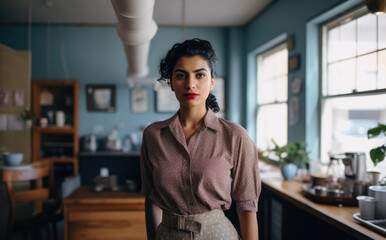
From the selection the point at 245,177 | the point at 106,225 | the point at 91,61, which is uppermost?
the point at 91,61

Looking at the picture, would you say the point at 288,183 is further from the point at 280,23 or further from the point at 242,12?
the point at 242,12

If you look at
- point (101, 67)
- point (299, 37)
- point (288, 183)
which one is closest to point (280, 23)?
point (299, 37)

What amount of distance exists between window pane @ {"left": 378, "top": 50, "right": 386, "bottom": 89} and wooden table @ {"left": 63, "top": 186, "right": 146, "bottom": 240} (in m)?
2.08

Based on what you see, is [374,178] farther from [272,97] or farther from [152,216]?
[272,97]

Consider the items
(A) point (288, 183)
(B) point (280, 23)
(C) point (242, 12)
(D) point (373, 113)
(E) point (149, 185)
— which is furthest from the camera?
(C) point (242, 12)

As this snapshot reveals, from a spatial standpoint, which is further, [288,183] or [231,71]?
[231,71]

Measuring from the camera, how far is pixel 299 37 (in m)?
3.54

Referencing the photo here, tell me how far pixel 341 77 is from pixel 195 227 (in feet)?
7.93

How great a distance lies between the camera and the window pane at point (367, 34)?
254cm

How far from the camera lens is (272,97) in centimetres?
459

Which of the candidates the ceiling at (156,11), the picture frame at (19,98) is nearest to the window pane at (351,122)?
the ceiling at (156,11)

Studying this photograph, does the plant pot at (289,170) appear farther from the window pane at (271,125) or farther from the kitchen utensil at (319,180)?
the window pane at (271,125)

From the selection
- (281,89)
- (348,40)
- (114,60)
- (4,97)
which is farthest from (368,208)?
(4,97)

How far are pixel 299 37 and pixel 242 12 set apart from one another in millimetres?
1434
